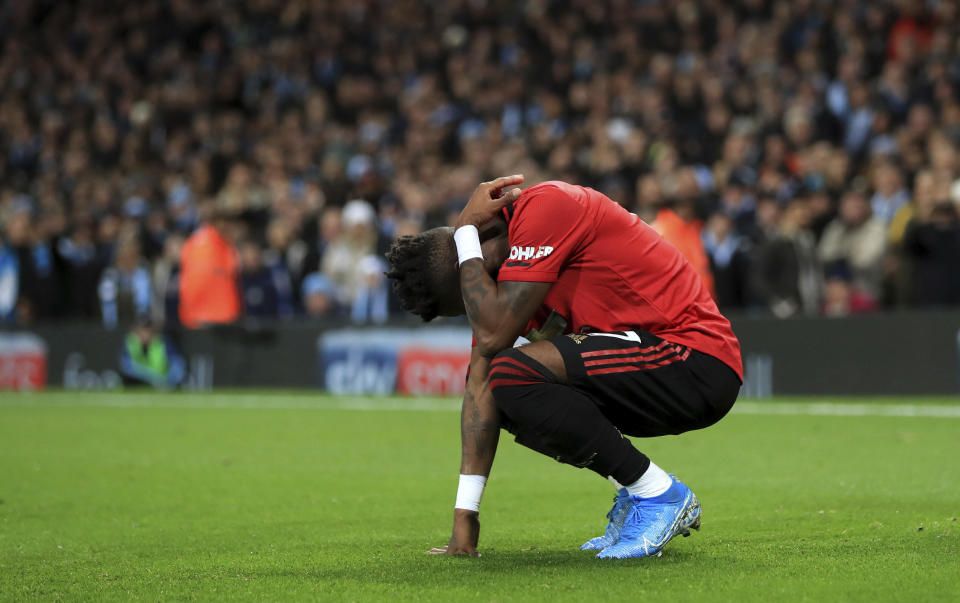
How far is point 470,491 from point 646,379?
0.84m

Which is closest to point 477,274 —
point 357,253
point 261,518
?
point 261,518

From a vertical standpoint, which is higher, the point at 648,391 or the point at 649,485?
the point at 648,391

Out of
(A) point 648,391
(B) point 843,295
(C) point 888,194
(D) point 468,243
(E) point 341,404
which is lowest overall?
(E) point 341,404

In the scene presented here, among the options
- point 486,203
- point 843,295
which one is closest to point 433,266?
point 486,203

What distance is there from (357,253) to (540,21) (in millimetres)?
6769

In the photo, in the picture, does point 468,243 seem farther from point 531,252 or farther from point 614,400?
point 614,400

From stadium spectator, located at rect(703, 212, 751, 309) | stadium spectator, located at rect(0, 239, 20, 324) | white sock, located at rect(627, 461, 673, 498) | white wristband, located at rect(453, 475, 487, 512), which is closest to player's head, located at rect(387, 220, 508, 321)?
white wristband, located at rect(453, 475, 487, 512)

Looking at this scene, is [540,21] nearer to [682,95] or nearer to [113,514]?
[682,95]

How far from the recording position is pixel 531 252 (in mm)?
5004

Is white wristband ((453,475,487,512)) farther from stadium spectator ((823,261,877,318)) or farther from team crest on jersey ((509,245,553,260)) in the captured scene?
stadium spectator ((823,261,877,318))

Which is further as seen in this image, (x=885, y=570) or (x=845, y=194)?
(x=845, y=194)

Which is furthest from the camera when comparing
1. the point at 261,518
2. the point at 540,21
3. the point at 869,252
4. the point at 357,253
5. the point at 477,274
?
the point at 540,21

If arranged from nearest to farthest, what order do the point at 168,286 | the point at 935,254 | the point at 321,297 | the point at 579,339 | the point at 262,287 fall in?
the point at 579,339, the point at 935,254, the point at 321,297, the point at 262,287, the point at 168,286

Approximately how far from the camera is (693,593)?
4.30 metres
